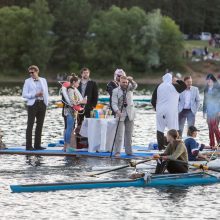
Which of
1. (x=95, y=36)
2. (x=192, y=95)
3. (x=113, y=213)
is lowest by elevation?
(x=113, y=213)

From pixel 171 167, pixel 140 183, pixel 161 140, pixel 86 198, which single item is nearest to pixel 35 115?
pixel 161 140

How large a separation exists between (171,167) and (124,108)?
369cm

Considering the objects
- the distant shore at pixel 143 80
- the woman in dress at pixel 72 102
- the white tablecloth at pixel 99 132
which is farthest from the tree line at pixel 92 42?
the white tablecloth at pixel 99 132

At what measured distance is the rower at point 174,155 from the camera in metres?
19.4

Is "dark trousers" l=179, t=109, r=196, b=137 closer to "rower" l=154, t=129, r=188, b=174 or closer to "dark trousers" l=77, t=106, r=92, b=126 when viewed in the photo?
"dark trousers" l=77, t=106, r=92, b=126

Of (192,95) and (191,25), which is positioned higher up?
(191,25)

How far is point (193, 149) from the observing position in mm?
20875

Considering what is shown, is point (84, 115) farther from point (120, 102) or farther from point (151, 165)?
point (151, 165)

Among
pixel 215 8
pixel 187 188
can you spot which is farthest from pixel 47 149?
pixel 215 8

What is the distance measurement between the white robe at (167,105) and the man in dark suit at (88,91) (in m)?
1.59

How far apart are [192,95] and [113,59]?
82.1 m

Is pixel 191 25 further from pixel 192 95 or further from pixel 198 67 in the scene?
pixel 192 95

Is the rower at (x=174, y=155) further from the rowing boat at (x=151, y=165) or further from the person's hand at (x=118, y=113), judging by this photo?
the person's hand at (x=118, y=113)

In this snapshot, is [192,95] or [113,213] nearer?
[113,213]
